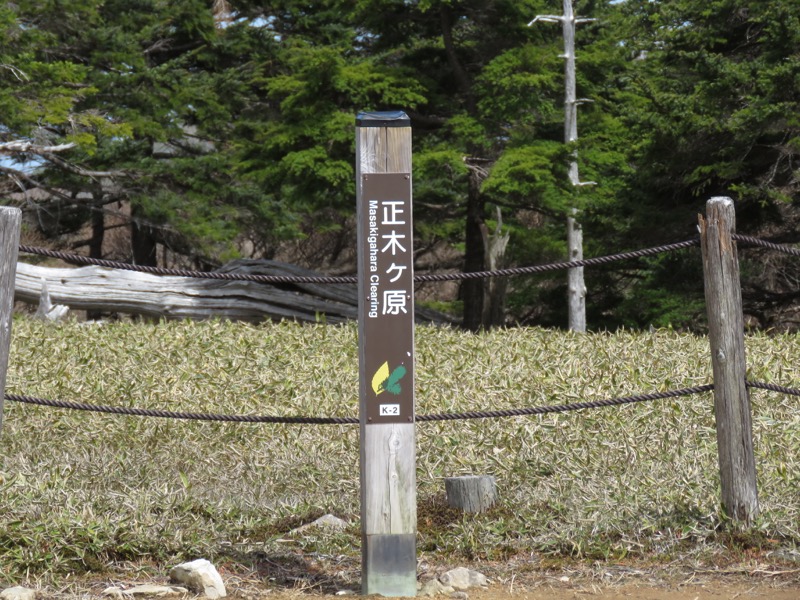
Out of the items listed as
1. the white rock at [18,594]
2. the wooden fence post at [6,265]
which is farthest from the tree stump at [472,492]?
the wooden fence post at [6,265]

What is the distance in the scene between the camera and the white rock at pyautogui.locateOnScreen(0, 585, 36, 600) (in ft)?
12.4

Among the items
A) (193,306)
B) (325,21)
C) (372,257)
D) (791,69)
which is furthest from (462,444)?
(325,21)

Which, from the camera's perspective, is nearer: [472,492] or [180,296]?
[472,492]

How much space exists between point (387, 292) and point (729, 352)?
1600 mm

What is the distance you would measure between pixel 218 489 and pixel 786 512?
3026mm

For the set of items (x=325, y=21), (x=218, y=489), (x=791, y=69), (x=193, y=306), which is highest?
(x=325, y=21)

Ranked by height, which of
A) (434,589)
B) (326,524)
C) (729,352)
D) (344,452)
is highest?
(729,352)

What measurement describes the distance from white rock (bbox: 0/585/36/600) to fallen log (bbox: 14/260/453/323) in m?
10.8

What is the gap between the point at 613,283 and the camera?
17.0 m

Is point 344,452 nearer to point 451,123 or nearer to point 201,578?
point 201,578

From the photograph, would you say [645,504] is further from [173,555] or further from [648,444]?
[173,555]

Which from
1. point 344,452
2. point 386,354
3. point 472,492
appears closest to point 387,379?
point 386,354

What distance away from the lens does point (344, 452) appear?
6234 mm

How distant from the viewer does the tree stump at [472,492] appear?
16.0 ft
